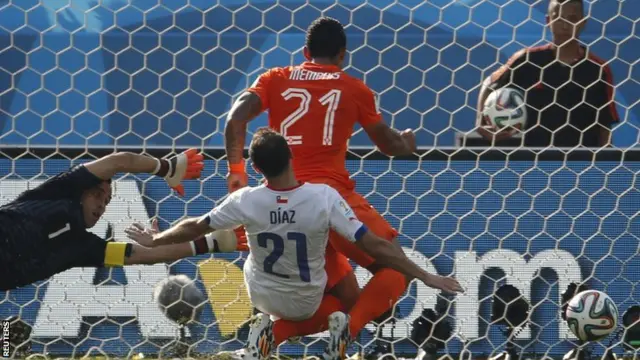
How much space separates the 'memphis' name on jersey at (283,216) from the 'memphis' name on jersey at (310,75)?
734mm

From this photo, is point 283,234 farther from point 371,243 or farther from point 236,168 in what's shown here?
point 236,168

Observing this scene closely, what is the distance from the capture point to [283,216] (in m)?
5.00

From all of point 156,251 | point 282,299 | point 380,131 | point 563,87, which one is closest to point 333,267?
point 282,299

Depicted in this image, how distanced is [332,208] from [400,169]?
1.56 metres

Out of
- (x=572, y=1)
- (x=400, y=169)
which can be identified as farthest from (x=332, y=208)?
(x=572, y=1)

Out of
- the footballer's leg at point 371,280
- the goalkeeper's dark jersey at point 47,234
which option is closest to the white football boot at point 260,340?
the footballer's leg at point 371,280

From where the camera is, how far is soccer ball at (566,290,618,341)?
595cm

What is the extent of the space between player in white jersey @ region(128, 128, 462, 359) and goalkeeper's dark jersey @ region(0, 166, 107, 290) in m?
0.37

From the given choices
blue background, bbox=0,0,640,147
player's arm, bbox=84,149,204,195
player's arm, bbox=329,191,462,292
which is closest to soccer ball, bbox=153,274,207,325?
player's arm, bbox=84,149,204,195

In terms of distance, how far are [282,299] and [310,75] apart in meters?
1.02

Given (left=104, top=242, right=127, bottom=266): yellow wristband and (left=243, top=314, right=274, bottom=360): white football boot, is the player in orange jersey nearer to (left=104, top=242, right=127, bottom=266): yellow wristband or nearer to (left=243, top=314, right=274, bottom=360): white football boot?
(left=243, top=314, right=274, bottom=360): white football boot

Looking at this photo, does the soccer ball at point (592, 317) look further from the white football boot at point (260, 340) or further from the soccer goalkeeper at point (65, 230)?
the soccer goalkeeper at point (65, 230)

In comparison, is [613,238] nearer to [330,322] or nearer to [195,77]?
[330,322]

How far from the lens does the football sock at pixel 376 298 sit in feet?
17.4
